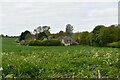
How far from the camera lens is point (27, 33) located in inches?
1176

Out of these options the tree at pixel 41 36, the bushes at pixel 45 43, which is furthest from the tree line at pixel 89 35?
the bushes at pixel 45 43

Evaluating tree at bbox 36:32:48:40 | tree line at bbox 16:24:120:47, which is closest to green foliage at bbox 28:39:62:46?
tree line at bbox 16:24:120:47

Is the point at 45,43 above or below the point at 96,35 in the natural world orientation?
below

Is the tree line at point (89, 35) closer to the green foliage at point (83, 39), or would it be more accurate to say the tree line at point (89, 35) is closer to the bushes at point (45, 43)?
the green foliage at point (83, 39)

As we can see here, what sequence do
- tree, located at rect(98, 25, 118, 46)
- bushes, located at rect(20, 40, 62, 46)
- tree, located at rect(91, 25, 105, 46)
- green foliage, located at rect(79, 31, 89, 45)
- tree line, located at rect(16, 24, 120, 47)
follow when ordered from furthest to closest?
green foliage, located at rect(79, 31, 89, 45) → tree, located at rect(91, 25, 105, 46) → tree, located at rect(98, 25, 118, 46) → tree line, located at rect(16, 24, 120, 47) → bushes, located at rect(20, 40, 62, 46)

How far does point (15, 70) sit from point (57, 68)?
1095mm

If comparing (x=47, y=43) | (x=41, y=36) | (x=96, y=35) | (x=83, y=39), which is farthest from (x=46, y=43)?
(x=96, y=35)

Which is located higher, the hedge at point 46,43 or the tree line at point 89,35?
the tree line at point 89,35

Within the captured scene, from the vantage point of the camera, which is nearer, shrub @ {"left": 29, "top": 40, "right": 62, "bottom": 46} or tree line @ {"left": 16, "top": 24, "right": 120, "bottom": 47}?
shrub @ {"left": 29, "top": 40, "right": 62, "bottom": 46}

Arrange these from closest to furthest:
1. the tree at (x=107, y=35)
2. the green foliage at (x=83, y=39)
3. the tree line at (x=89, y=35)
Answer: the tree line at (x=89, y=35), the tree at (x=107, y=35), the green foliage at (x=83, y=39)

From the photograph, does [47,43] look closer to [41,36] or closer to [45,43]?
[45,43]

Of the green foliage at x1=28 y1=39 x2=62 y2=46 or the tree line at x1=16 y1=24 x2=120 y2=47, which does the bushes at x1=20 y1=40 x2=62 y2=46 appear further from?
the tree line at x1=16 y1=24 x2=120 y2=47

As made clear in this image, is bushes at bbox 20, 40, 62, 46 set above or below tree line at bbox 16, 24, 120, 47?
below

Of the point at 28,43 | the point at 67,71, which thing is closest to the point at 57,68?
the point at 67,71
